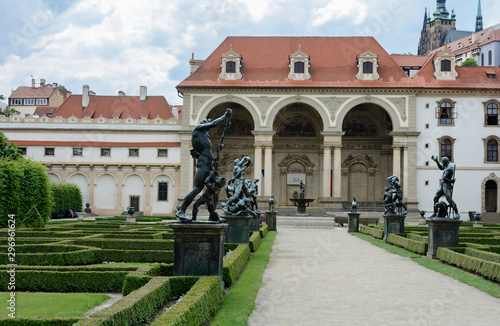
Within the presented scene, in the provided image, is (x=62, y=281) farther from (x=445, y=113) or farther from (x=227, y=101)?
(x=445, y=113)

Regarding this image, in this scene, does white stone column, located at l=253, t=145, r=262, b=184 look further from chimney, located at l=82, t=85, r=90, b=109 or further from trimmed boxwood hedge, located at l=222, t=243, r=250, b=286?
trimmed boxwood hedge, located at l=222, t=243, r=250, b=286

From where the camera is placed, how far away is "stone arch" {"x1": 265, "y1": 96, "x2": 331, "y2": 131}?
47.1 m

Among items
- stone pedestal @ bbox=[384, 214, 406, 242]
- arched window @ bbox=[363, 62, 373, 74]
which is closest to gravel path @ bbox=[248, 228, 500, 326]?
stone pedestal @ bbox=[384, 214, 406, 242]

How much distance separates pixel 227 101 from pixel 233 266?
1471 inches

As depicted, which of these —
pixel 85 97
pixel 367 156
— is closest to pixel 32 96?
pixel 85 97

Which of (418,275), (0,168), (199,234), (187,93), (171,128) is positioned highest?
(187,93)

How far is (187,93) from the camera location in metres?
47.7

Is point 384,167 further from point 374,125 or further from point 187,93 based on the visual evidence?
point 187,93

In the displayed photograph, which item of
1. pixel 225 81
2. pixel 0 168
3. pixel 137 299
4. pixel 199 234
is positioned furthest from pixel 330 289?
pixel 225 81

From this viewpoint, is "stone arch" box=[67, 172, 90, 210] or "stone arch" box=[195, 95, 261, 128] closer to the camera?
"stone arch" box=[195, 95, 261, 128]

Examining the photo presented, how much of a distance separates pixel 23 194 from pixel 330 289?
64.2 feet

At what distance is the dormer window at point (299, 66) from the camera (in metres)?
48.1

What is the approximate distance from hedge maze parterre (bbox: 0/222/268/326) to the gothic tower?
131 meters

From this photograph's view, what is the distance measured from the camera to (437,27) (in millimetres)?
134125
